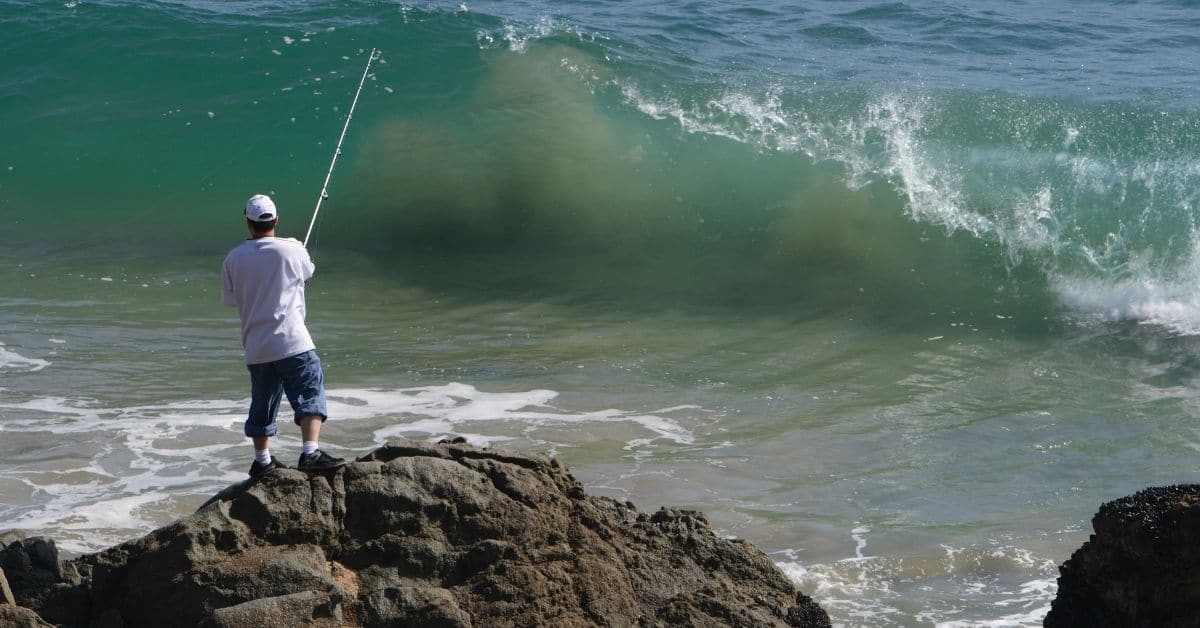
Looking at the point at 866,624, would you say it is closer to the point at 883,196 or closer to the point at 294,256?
the point at 294,256

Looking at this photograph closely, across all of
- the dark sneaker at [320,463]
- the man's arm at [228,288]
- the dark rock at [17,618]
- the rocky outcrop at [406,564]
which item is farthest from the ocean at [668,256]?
the dark rock at [17,618]

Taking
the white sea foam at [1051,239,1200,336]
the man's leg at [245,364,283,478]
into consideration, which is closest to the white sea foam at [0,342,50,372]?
the man's leg at [245,364,283,478]

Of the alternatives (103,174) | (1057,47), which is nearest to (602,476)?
(103,174)

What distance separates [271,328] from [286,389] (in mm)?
251

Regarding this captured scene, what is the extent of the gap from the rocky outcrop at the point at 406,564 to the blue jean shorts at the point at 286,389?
1.48 ft

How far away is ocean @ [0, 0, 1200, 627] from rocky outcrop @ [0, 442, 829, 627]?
115cm

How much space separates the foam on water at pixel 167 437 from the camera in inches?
234

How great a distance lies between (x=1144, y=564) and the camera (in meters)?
4.30

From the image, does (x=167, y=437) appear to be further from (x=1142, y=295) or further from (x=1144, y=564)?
(x=1142, y=295)

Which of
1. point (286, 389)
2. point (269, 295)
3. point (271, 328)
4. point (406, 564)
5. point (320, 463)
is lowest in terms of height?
point (406, 564)

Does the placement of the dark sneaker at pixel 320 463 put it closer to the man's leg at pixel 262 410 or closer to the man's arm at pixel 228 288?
the man's leg at pixel 262 410

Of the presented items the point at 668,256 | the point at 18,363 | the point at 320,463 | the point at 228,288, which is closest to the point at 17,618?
the point at 320,463

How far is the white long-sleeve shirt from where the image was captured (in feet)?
15.9

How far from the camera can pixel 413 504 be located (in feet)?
14.2
